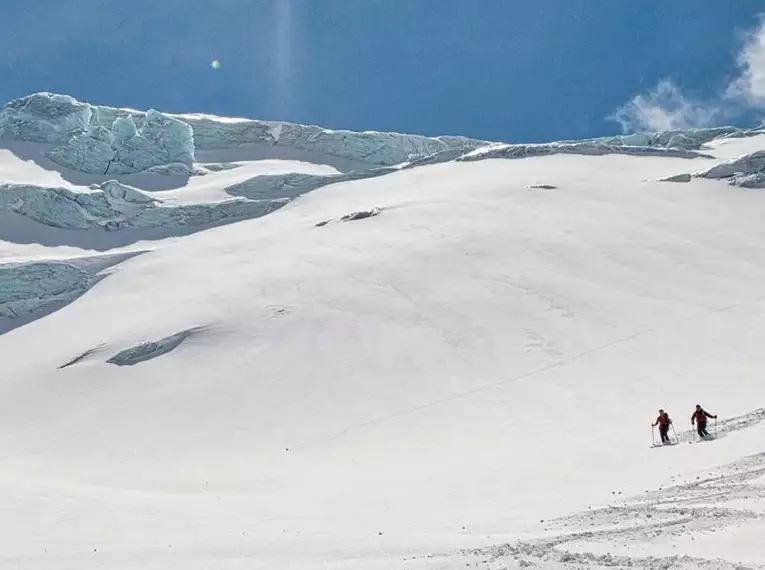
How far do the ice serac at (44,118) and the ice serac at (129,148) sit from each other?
5110mm

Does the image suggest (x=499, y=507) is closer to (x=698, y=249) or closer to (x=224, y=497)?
(x=224, y=497)

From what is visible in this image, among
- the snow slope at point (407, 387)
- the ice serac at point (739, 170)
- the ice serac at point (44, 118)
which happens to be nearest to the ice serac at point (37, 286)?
the snow slope at point (407, 387)

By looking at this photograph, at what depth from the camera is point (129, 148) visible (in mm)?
83125

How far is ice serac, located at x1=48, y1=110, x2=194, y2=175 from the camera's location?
81.8 metres

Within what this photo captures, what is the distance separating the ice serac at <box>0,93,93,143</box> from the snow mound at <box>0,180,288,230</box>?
89.9 feet

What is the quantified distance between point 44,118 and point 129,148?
614 inches

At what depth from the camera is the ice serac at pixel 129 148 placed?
268 ft

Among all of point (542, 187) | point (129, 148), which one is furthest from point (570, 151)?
point (129, 148)

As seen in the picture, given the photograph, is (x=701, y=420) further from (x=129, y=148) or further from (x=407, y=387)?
(x=129, y=148)

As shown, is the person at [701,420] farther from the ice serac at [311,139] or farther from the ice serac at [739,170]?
the ice serac at [311,139]

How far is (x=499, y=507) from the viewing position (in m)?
13.9

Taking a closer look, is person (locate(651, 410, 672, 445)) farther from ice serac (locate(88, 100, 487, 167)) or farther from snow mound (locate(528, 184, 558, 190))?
ice serac (locate(88, 100, 487, 167))

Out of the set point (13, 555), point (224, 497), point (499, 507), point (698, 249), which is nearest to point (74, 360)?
point (224, 497)

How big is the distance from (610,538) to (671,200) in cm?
4230
